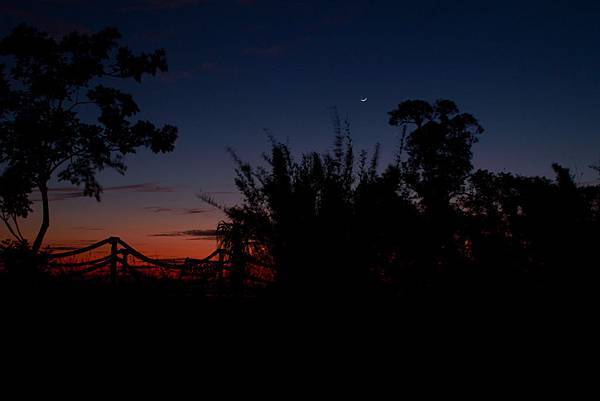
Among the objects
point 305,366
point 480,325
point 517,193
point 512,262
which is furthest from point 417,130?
point 305,366

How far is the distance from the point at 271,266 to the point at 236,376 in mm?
1496

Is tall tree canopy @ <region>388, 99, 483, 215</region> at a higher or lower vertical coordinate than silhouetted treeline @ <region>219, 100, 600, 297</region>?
higher

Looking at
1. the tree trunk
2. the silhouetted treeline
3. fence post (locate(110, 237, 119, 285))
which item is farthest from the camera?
the tree trunk

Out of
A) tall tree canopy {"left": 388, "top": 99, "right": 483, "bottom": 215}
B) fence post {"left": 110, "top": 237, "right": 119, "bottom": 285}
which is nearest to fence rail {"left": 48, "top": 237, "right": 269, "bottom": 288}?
fence post {"left": 110, "top": 237, "right": 119, "bottom": 285}

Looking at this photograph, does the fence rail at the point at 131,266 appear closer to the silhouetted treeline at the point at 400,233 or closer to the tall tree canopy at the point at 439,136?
the silhouetted treeline at the point at 400,233

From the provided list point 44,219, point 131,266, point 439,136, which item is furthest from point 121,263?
point 439,136

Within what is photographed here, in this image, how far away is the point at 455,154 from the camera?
73.6 ft

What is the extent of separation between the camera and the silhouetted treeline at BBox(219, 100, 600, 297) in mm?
5824

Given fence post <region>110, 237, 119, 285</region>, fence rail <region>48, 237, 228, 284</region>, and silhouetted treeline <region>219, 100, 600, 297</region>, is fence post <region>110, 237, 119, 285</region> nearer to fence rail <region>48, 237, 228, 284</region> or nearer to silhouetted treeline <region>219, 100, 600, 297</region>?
fence rail <region>48, 237, 228, 284</region>

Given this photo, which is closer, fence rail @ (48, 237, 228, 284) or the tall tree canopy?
fence rail @ (48, 237, 228, 284)

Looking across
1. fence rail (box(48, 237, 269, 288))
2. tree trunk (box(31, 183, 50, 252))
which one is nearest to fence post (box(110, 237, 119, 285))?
fence rail (box(48, 237, 269, 288))

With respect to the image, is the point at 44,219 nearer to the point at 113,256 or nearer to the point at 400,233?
the point at 113,256

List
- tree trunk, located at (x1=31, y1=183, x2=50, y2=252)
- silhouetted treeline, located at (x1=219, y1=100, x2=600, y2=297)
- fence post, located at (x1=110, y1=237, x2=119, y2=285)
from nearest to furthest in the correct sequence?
silhouetted treeline, located at (x1=219, y1=100, x2=600, y2=297) < fence post, located at (x1=110, y1=237, x2=119, y2=285) < tree trunk, located at (x1=31, y1=183, x2=50, y2=252)

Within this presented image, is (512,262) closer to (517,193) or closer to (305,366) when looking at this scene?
(517,193)
